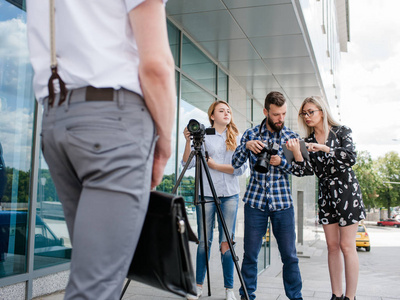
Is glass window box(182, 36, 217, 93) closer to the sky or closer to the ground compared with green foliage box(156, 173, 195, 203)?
closer to the sky

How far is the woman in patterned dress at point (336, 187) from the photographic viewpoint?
10.9ft

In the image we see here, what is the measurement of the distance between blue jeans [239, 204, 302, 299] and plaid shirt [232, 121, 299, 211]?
0.07 metres

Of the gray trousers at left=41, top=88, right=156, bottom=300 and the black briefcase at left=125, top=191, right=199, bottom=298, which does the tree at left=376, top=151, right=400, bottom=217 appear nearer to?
the black briefcase at left=125, top=191, right=199, bottom=298

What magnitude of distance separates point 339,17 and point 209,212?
29.0 m

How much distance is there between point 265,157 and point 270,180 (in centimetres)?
32

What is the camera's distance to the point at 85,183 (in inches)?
39.9

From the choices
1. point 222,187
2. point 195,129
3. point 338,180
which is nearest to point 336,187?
point 338,180

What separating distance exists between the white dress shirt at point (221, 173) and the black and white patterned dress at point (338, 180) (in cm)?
74

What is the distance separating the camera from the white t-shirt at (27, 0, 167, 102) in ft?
3.41

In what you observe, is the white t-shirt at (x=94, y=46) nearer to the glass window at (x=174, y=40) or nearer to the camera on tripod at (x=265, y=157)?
the camera on tripod at (x=265, y=157)

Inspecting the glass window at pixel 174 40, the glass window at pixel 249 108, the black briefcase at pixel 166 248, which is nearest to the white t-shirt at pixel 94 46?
the black briefcase at pixel 166 248

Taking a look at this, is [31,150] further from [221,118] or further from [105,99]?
[105,99]

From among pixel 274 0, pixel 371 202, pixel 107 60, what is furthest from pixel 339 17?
pixel 371 202

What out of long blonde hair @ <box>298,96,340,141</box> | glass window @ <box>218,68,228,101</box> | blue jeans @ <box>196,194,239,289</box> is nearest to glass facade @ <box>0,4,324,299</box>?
blue jeans @ <box>196,194,239,289</box>
